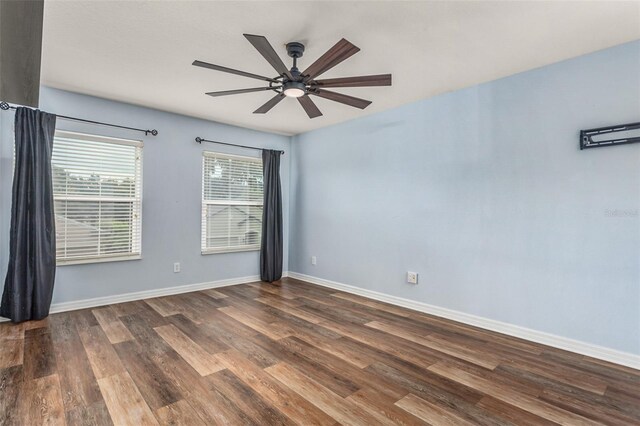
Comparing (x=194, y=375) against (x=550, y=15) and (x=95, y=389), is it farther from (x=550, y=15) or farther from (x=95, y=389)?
(x=550, y=15)

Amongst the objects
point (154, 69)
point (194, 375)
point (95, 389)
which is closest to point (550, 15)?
point (154, 69)

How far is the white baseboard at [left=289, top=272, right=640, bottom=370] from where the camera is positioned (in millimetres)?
2477

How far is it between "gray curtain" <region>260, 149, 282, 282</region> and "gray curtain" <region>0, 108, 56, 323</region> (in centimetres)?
257

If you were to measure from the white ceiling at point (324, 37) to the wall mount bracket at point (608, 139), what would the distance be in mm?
637

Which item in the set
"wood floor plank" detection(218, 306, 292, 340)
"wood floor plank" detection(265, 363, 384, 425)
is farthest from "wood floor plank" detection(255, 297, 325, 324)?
"wood floor plank" detection(265, 363, 384, 425)

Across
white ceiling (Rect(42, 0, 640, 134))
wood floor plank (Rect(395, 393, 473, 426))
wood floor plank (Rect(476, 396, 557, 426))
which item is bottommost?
wood floor plank (Rect(476, 396, 557, 426))

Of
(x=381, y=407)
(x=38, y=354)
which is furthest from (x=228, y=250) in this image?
(x=381, y=407)

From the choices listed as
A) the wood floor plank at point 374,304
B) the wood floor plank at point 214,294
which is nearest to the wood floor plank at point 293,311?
the wood floor plank at point 214,294

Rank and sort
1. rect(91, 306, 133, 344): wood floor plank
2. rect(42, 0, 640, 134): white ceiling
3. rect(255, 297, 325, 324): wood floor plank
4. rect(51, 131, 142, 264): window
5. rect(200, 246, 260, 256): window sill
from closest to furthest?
rect(42, 0, 640, 134): white ceiling
rect(91, 306, 133, 344): wood floor plank
rect(255, 297, 325, 324): wood floor plank
rect(51, 131, 142, 264): window
rect(200, 246, 260, 256): window sill

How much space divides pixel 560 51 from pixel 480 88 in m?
0.73

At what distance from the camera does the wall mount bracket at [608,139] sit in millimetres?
2432

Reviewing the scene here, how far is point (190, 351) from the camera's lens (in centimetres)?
258

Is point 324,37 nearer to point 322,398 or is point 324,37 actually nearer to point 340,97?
point 340,97

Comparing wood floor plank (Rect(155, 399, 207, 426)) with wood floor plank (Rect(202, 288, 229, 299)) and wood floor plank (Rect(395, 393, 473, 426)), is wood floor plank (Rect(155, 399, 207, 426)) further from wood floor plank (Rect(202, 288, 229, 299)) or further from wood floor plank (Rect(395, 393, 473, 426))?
wood floor plank (Rect(202, 288, 229, 299))
